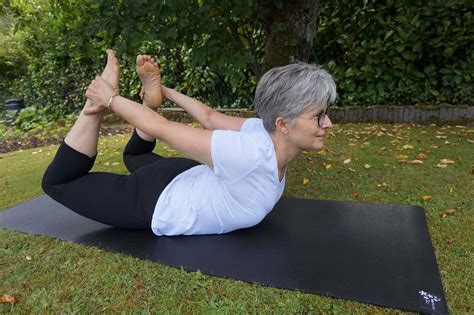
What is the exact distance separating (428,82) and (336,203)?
3.99 m

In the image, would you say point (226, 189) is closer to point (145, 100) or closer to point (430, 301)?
point (145, 100)

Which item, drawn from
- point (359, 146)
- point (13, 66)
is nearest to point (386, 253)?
point (359, 146)

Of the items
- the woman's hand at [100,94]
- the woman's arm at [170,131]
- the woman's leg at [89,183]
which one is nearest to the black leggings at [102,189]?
the woman's leg at [89,183]

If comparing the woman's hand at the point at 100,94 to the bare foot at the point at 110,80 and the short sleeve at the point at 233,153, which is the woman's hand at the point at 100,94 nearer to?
the bare foot at the point at 110,80

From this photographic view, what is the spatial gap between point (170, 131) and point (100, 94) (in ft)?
1.51

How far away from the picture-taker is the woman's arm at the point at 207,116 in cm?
215

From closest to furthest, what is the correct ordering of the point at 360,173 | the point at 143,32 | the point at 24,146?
the point at 143,32
the point at 360,173
the point at 24,146

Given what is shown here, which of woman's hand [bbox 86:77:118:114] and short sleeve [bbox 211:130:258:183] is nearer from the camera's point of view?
short sleeve [bbox 211:130:258:183]

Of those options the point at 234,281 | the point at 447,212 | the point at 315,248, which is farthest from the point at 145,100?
the point at 447,212

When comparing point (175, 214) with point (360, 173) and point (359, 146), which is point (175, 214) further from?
point (359, 146)

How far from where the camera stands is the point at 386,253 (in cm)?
190

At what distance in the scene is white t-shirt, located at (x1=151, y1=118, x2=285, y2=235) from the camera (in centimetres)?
161

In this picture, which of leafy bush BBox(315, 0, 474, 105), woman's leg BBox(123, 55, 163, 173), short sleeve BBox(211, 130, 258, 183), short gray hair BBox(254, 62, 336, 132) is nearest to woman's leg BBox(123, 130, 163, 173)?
woman's leg BBox(123, 55, 163, 173)

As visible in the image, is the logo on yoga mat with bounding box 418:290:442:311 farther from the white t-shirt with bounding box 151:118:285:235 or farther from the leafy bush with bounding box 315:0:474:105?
the leafy bush with bounding box 315:0:474:105
